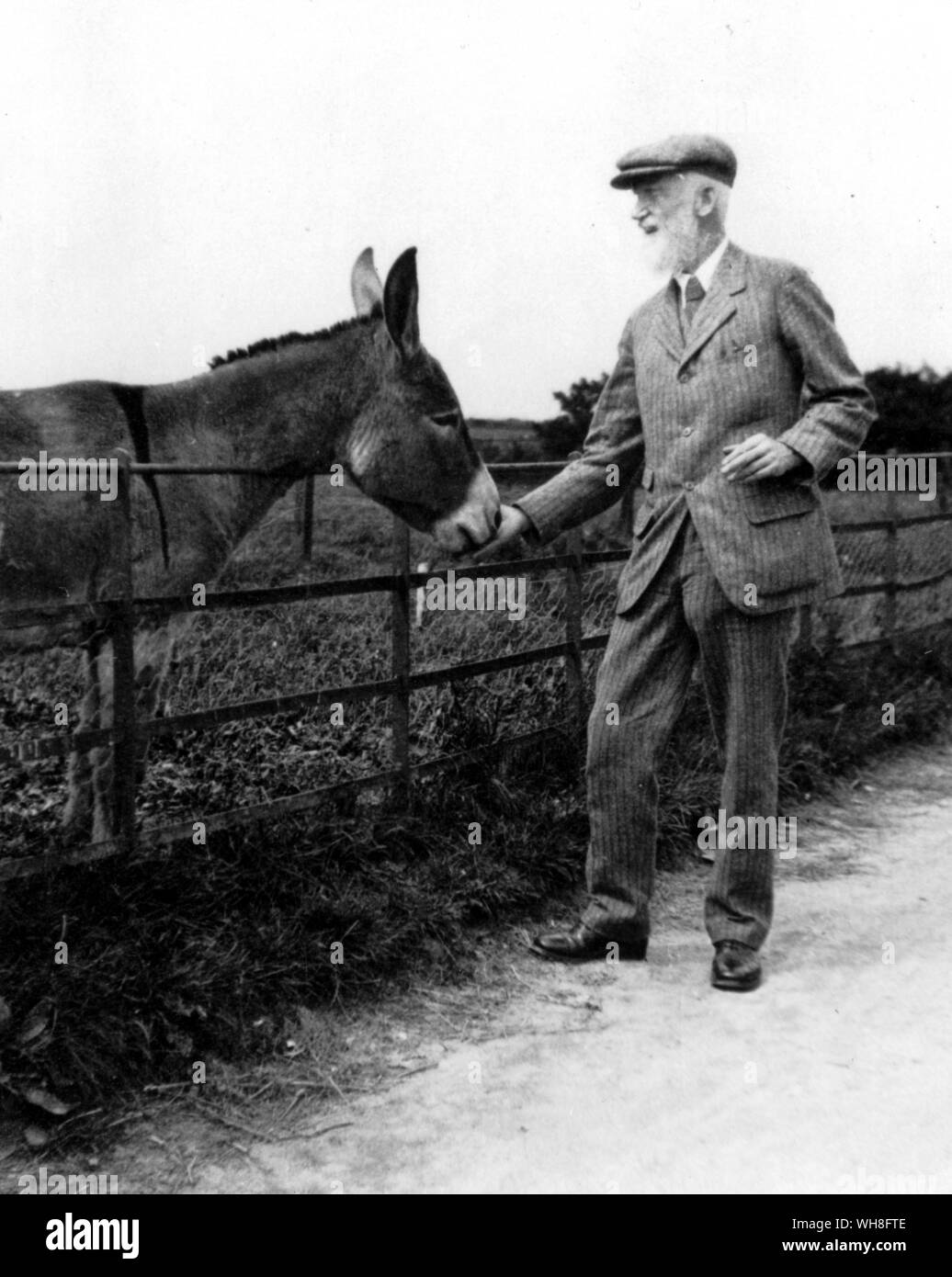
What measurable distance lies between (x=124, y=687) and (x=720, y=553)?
1.74 m

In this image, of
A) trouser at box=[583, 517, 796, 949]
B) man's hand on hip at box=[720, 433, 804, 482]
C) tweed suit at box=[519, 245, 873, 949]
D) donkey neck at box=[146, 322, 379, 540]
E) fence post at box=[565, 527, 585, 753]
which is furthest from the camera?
fence post at box=[565, 527, 585, 753]

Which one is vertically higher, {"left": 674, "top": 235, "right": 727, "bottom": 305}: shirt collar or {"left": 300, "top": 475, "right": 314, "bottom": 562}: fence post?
{"left": 674, "top": 235, "right": 727, "bottom": 305}: shirt collar

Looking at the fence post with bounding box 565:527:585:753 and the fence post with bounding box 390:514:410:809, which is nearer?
the fence post with bounding box 390:514:410:809

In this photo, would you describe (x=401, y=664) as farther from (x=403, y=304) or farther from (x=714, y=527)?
(x=714, y=527)

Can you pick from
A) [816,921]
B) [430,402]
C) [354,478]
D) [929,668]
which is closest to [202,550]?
[354,478]

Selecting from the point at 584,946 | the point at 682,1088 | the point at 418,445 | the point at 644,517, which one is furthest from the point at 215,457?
the point at 682,1088

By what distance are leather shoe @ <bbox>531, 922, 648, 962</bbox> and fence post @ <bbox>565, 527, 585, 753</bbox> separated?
1.64 meters

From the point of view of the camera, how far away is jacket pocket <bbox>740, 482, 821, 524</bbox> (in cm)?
362

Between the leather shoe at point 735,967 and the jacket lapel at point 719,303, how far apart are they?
1697 millimetres

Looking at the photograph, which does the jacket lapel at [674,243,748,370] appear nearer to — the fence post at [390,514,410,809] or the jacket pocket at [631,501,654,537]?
the jacket pocket at [631,501,654,537]

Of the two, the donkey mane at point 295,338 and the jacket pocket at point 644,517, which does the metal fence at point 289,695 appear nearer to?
the donkey mane at point 295,338

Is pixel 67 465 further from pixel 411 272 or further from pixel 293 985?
pixel 293 985

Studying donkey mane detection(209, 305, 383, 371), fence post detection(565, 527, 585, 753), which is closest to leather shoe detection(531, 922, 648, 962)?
fence post detection(565, 527, 585, 753)

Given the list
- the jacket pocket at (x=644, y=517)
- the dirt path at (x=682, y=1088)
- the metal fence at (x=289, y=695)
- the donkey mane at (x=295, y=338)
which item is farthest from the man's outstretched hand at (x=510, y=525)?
the dirt path at (x=682, y=1088)
